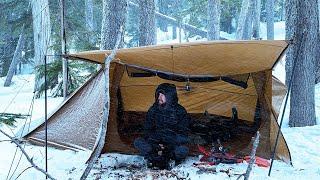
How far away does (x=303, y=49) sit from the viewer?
637cm

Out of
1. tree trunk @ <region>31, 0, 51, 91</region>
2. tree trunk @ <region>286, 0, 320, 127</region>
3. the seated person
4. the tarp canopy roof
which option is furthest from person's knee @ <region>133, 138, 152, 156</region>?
tree trunk @ <region>31, 0, 51, 91</region>

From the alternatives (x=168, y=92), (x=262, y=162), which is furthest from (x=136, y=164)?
(x=262, y=162)

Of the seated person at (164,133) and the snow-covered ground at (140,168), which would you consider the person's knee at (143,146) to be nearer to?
the seated person at (164,133)

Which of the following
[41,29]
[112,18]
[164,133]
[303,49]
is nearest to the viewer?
[164,133]

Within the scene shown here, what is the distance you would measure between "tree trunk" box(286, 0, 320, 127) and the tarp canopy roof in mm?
1244

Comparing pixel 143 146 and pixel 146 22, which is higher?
pixel 146 22

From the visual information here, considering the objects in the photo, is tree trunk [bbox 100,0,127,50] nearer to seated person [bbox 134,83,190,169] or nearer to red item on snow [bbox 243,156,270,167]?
seated person [bbox 134,83,190,169]

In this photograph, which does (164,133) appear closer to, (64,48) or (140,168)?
(140,168)

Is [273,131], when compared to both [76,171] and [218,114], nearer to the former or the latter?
[218,114]

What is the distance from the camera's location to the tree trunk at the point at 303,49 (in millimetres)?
6340

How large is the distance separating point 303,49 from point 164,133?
2666 mm

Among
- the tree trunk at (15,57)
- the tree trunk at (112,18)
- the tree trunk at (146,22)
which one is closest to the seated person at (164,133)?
the tree trunk at (112,18)

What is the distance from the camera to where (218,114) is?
6.75 m

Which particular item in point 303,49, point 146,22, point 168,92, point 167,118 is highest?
point 146,22
